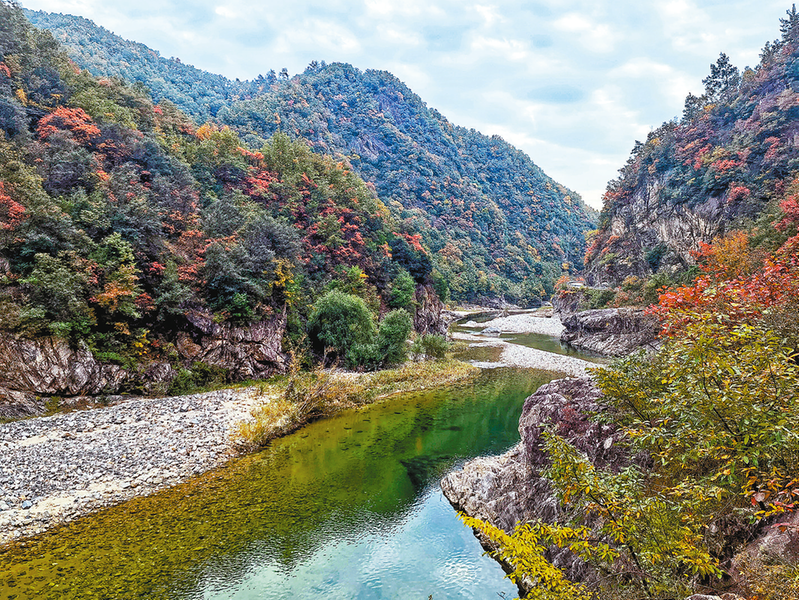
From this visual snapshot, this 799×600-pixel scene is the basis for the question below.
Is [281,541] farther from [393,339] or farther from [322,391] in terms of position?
[393,339]

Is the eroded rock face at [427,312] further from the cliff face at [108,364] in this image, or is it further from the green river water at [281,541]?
the green river water at [281,541]

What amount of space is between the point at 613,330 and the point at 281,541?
41.6 meters

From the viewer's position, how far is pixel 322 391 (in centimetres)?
2239

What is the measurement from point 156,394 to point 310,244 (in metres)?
21.5

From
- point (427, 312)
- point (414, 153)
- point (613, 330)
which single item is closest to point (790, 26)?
point (613, 330)

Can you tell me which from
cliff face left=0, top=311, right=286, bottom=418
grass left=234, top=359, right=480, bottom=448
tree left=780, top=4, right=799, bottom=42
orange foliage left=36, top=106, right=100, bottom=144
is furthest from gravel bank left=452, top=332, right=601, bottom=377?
tree left=780, top=4, right=799, bottom=42

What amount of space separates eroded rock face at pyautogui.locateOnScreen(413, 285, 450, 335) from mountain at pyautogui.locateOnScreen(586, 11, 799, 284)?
26.2 metres

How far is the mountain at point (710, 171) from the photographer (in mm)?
36875

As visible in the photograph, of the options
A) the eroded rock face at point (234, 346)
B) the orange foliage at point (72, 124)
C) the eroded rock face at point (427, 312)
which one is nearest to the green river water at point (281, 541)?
the eroded rock face at point (234, 346)

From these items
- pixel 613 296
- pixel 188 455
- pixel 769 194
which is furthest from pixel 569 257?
pixel 188 455

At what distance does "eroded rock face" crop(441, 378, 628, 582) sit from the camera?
8891mm

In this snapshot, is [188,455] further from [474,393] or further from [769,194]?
[769,194]

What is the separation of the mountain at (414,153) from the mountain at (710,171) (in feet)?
115

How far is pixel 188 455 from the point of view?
51.0 feet
